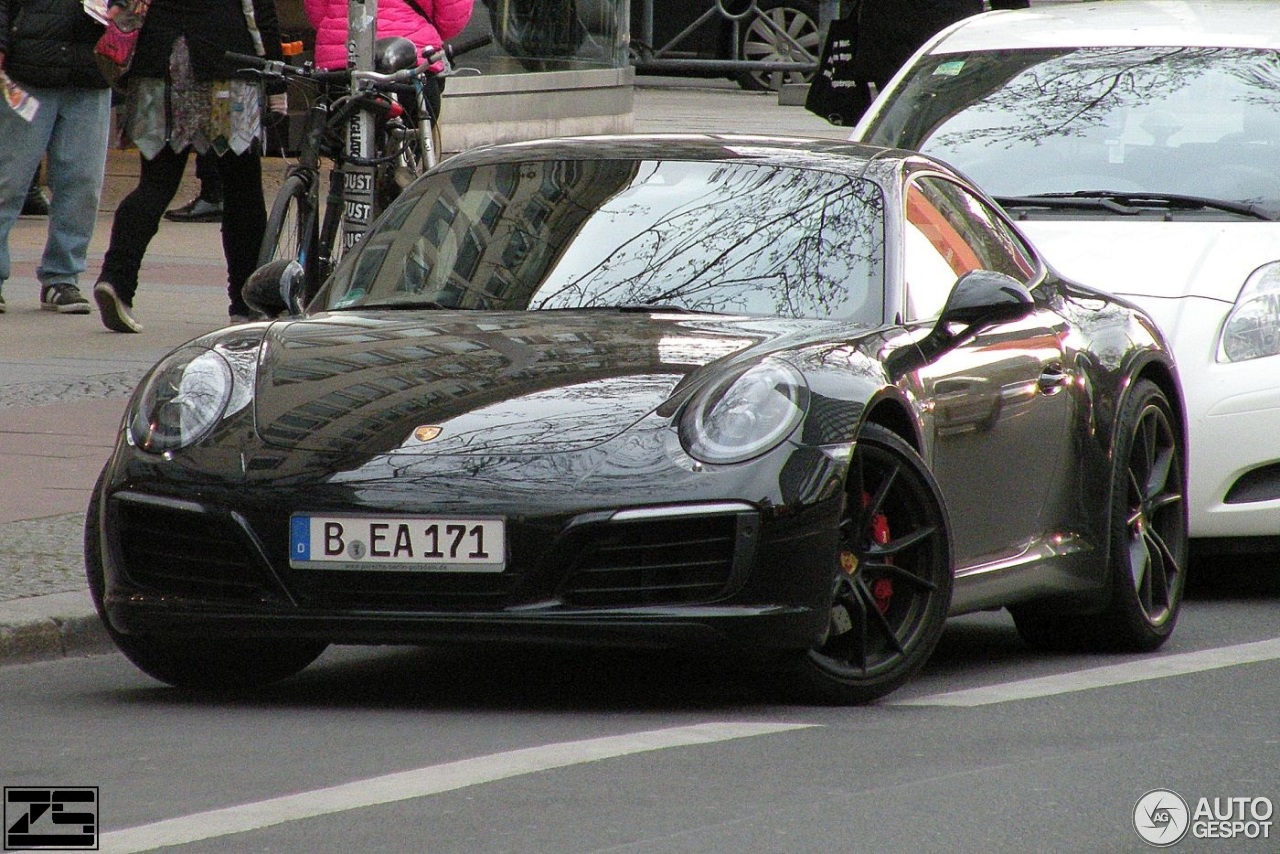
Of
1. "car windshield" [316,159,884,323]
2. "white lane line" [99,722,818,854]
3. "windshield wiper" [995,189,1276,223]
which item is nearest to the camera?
"white lane line" [99,722,818,854]

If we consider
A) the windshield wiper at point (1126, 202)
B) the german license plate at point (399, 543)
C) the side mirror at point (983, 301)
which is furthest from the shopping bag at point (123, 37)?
the german license plate at point (399, 543)

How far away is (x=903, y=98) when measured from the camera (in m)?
9.66

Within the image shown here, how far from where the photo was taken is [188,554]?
5.72 meters

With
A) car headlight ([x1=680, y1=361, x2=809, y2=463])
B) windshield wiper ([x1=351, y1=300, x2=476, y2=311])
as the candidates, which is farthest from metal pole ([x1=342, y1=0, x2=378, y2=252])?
car headlight ([x1=680, y1=361, x2=809, y2=463])

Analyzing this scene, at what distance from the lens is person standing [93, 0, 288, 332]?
12.0m

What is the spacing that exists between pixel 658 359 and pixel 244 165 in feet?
21.4

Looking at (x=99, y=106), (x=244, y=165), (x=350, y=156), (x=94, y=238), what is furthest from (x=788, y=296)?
(x=94, y=238)

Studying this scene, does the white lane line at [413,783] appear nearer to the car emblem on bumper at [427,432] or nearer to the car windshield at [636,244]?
the car emblem on bumper at [427,432]

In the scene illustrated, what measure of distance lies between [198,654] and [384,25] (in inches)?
239

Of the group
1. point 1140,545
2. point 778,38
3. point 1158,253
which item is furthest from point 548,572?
point 778,38

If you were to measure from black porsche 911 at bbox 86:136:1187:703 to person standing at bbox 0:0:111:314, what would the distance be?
19.4 feet

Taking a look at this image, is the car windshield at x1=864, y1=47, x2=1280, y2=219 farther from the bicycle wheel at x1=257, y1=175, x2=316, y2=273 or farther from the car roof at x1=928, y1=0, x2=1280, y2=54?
the bicycle wheel at x1=257, y1=175, x2=316, y2=273

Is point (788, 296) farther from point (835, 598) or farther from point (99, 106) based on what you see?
point (99, 106)

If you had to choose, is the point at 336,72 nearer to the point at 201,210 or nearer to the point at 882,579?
the point at 882,579
